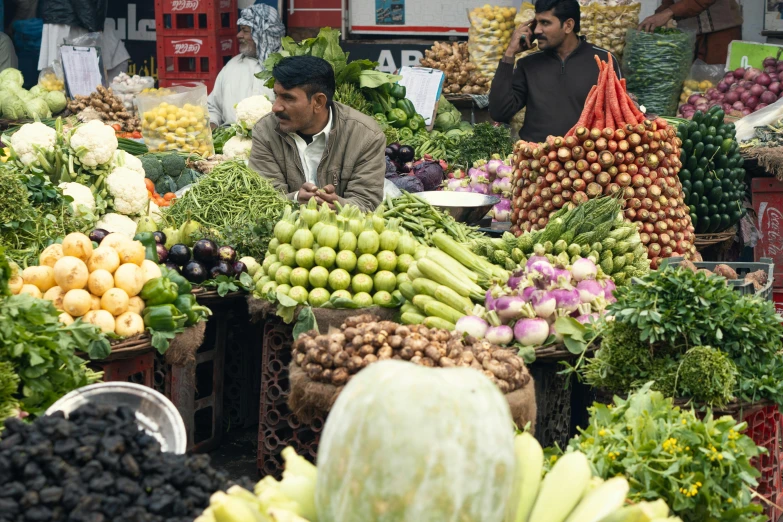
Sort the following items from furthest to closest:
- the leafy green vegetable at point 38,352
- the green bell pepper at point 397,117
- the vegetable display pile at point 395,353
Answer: the green bell pepper at point 397,117, the vegetable display pile at point 395,353, the leafy green vegetable at point 38,352

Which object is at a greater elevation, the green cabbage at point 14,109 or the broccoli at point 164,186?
the green cabbage at point 14,109

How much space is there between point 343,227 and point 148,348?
1083 millimetres

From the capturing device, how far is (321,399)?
3266 mm

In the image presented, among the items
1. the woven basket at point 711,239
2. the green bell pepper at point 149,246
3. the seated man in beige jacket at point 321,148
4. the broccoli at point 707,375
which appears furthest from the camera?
the woven basket at point 711,239

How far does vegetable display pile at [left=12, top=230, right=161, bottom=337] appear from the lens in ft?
11.7

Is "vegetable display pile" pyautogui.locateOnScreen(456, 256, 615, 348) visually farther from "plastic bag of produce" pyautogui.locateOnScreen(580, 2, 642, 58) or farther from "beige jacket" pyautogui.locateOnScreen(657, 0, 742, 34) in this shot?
"beige jacket" pyautogui.locateOnScreen(657, 0, 742, 34)

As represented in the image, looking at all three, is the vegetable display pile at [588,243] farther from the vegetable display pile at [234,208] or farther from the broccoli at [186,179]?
the broccoli at [186,179]

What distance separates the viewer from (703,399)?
3059 mm

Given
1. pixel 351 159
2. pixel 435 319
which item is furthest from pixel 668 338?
pixel 351 159

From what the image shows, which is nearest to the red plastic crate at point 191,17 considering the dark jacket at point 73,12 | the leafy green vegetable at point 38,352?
the dark jacket at point 73,12

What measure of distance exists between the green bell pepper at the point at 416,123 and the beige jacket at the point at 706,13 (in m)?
2.34

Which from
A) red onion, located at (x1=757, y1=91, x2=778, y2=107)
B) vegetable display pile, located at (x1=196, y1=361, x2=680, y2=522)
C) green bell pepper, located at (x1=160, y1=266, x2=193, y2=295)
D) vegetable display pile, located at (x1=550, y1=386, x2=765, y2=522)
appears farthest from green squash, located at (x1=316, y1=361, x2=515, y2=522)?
red onion, located at (x1=757, y1=91, x2=778, y2=107)

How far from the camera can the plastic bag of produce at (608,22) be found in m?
8.02

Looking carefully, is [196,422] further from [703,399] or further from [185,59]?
[185,59]
